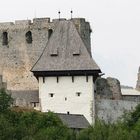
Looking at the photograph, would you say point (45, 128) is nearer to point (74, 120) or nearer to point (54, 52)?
point (74, 120)

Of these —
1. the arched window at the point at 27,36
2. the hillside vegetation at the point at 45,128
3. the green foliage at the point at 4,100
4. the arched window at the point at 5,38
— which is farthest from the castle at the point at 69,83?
the green foliage at the point at 4,100

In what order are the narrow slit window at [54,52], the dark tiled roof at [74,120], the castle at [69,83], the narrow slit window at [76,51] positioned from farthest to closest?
the narrow slit window at [54,52]
the narrow slit window at [76,51]
the castle at [69,83]
the dark tiled roof at [74,120]

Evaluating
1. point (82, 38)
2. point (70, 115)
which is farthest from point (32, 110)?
point (82, 38)

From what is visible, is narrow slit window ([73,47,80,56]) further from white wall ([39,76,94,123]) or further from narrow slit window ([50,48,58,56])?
white wall ([39,76,94,123])

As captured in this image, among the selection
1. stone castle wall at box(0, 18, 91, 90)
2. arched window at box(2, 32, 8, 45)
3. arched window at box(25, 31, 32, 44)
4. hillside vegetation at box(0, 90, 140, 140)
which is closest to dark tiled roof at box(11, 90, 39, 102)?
stone castle wall at box(0, 18, 91, 90)

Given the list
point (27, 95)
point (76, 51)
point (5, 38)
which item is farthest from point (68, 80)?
point (5, 38)

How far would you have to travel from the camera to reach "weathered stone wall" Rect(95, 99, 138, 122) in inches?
3396

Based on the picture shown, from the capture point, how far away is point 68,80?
8556 cm

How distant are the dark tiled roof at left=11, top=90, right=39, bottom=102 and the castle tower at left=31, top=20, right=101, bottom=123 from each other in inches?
39.2

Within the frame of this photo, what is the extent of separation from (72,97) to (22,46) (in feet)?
32.4

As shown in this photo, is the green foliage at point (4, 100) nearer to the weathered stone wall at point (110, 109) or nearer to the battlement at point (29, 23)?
the weathered stone wall at point (110, 109)

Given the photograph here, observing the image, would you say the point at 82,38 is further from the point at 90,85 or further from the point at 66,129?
the point at 66,129

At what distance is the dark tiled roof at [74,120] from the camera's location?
82.1 m

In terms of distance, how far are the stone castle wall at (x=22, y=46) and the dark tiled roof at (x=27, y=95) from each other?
357 cm
